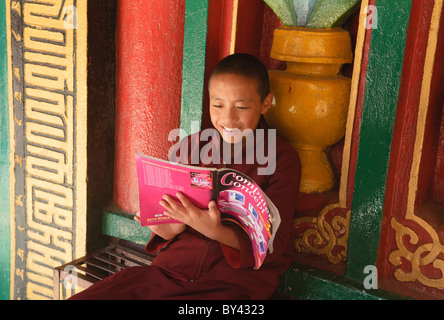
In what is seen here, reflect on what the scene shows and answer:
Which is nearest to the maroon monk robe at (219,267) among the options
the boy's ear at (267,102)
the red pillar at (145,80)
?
the boy's ear at (267,102)

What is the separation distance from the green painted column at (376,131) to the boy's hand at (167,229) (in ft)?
2.19

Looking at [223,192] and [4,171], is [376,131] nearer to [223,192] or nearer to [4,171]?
[223,192]

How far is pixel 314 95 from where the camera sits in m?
1.76

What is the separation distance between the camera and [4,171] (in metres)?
2.58

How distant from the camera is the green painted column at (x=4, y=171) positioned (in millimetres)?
2494

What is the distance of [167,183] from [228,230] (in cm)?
26

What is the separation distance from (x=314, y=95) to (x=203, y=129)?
0.53m

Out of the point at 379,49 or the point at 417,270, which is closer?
the point at 379,49

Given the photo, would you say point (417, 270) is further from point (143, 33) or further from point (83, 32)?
point (83, 32)

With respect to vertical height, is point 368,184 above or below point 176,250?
above

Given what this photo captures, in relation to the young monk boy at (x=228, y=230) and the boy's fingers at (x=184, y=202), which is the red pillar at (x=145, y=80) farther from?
the boy's fingers at (x=184, y=202)

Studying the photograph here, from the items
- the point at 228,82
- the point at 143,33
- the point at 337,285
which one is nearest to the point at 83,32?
the point at 143,33

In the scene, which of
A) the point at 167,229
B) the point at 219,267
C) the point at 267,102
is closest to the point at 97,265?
the point at 167,229
